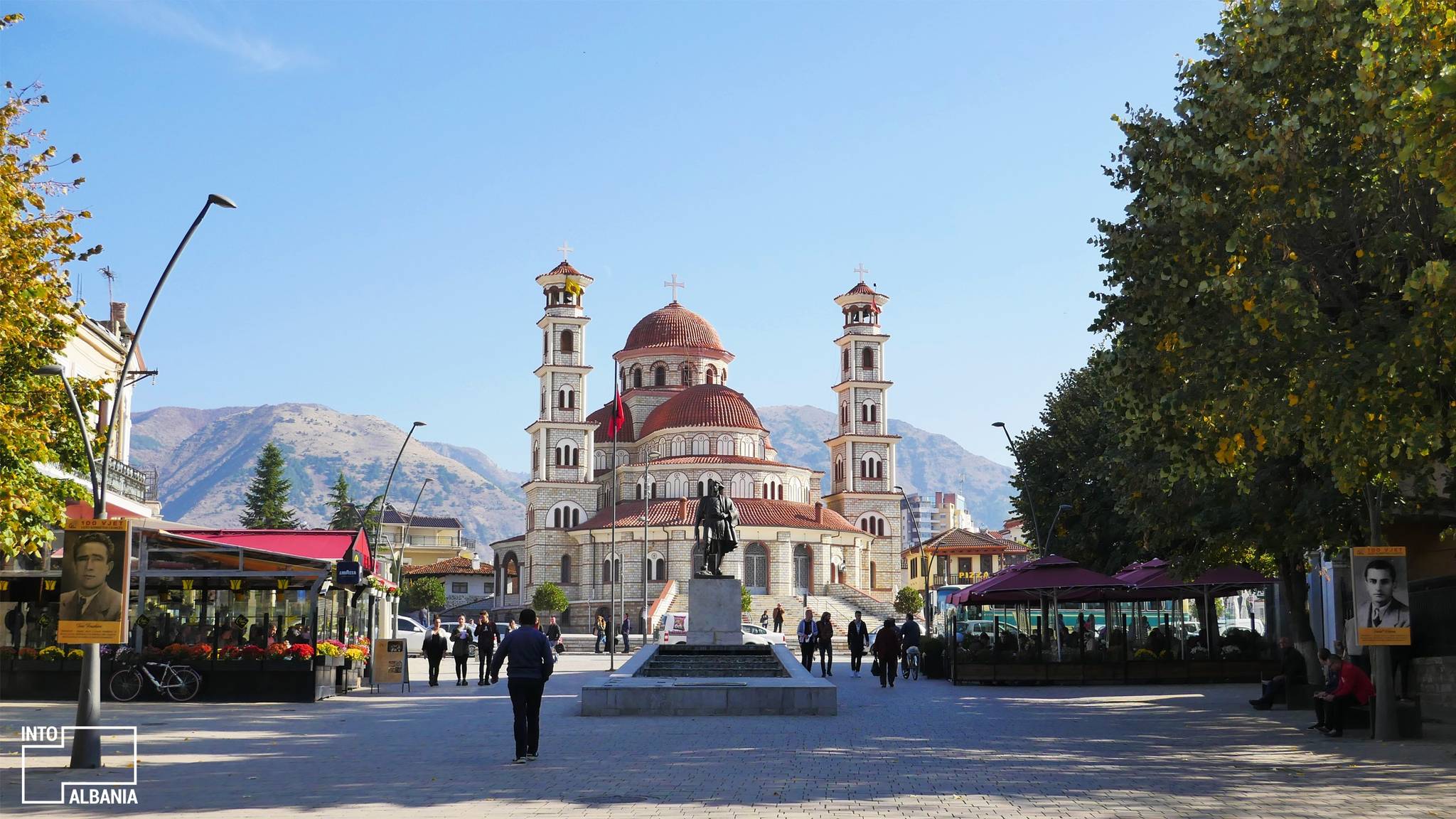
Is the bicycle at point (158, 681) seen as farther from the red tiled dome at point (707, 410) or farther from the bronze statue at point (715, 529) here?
the red tiled dome at point (707, 410)

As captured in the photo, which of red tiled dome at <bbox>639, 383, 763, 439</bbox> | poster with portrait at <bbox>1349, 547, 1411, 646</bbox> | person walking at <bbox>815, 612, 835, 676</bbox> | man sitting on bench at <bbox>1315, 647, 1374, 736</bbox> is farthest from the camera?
red tiled dome at <bbox>639, 383, 763, 439</bbox>

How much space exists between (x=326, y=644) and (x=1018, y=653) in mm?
15771

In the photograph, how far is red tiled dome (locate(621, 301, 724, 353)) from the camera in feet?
329

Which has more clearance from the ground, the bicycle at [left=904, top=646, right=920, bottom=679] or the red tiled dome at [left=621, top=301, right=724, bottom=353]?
the red tiled dome at [left=621, top=301, right=724, bottom=353]

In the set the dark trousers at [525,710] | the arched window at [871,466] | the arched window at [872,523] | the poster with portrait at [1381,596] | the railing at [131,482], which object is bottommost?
the dark trousers at [525,710]

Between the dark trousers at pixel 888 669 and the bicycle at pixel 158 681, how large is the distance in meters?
13.9

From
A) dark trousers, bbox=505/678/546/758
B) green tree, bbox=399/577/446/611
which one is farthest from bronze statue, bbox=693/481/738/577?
green tree, bbox=399/577/446/611

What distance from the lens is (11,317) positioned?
677 inches

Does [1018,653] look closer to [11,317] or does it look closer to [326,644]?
[326,644]

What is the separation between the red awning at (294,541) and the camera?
26.4 m

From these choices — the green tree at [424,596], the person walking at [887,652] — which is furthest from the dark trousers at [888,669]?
the green tree at [424,596]

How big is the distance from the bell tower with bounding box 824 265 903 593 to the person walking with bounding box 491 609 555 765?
249 feet

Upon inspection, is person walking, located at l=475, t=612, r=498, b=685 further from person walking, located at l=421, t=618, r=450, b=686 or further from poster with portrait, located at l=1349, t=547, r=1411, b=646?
poster with portrait, located at l=1349, t=547, r=1411, b=646

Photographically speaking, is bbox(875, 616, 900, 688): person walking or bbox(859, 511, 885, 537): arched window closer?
bbox(875, 616, 900, 688): person walking
